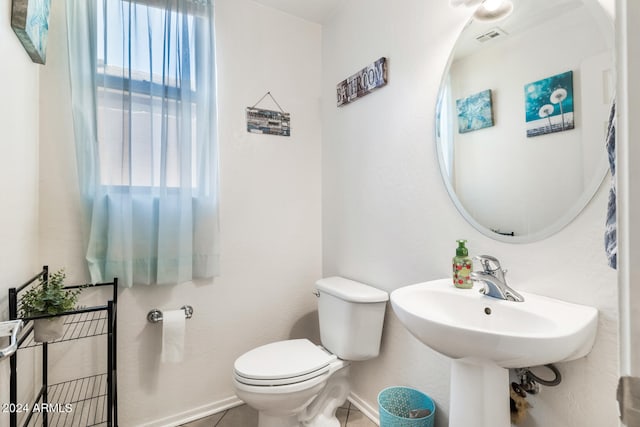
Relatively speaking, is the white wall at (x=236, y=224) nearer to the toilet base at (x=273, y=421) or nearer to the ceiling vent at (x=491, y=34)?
the toilet base at (x=273, y=421)

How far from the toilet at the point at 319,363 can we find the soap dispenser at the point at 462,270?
1.53 feet

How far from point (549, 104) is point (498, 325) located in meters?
0.74

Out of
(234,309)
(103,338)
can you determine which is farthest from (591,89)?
(103,338)

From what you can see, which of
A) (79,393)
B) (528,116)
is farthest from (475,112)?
(79,393)

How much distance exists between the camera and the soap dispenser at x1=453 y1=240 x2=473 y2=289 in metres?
1.12

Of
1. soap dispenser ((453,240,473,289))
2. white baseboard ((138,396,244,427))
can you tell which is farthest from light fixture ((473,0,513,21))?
white baseboard ((138,396,244,427))

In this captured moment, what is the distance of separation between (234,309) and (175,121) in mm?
1107

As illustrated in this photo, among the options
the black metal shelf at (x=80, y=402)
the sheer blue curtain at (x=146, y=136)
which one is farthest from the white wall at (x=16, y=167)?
the black metal shelf at (x=80, y=402)

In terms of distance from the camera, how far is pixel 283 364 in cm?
139

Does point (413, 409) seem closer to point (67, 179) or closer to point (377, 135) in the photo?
point (377, 135)

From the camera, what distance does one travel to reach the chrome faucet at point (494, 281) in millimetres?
977

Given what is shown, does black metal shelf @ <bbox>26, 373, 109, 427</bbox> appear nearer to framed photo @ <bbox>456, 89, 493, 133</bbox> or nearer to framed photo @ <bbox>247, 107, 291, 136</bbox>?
framed photo @ <bbox>247, 107, 291, 136</bbox>

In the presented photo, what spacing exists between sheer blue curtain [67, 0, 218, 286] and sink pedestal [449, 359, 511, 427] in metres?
1.31

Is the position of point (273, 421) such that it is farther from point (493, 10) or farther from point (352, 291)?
point (493, 10)
